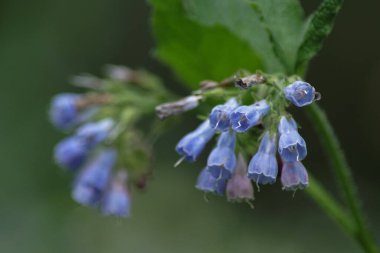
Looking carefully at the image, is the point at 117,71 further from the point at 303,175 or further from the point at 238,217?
the point at 238,217

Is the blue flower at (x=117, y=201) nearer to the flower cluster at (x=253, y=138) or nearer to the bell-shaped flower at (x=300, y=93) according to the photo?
the flower cluster at (x=253, y=138)

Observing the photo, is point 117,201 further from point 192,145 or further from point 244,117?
point 244,117

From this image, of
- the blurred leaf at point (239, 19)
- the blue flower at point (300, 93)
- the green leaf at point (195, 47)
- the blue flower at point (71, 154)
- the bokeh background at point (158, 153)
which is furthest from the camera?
the bokeh background at point (158, 153)

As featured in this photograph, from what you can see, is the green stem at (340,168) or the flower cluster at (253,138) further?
the green stem at (340,168)

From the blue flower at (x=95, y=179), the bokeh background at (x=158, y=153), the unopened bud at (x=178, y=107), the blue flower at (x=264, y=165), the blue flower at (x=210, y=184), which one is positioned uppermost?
the bokeh background at (x=158, y=153)

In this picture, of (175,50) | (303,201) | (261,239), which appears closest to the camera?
(175,50)

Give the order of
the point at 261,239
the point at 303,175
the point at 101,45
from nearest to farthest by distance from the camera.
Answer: the point at 303,175, the point at 261,239, the point at 101,45

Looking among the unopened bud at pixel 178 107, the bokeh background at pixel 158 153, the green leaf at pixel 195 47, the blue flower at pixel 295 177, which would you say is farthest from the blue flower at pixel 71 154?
the bokeh background at pixel 158 153

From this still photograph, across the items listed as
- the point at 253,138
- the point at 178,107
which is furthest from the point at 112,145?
the point at 253,138

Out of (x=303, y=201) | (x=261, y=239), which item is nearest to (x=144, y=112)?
(x=261, y=239)
